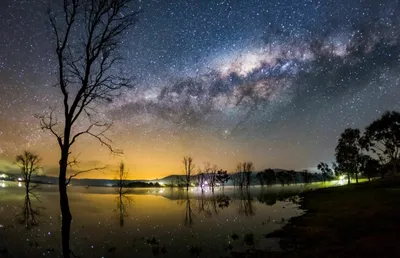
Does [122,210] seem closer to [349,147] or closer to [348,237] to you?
[348,237]

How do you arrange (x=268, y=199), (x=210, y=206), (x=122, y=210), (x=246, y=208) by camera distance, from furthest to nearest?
1. (x=268, y=199)
2. (x=210, y=206)
3. (x=246, y=208)
4. (x=122, y=210)

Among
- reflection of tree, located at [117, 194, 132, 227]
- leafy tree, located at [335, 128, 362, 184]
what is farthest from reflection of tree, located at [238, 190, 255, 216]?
leafy tree, located at [335, 128, 362, 184]

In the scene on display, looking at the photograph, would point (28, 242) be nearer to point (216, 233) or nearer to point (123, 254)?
point (123, 254)

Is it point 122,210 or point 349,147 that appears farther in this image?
point 349,147

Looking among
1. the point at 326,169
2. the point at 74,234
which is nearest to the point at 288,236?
the point at 74,234

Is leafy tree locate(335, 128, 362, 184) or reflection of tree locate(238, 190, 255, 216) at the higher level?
leafy tree locate(335, 128, 362, 184)

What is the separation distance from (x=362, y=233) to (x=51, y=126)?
1967 cm

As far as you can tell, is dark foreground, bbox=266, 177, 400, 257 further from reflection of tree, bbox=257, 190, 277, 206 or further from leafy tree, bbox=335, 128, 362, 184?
leafy tree, bbox=335, 128, 362, 184

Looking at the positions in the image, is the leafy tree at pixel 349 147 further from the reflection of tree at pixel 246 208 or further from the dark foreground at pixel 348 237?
the dark foreground at pixel 348 237

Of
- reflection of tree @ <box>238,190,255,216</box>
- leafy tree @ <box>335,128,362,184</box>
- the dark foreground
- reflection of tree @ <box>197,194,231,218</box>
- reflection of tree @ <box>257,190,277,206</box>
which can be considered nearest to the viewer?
the dark foreground

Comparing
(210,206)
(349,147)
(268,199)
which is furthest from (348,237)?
(349,147)

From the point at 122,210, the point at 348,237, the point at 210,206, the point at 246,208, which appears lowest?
the point at 210,206

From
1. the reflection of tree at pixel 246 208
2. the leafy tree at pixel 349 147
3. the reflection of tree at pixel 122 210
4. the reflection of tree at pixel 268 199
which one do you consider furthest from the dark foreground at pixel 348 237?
the leafy tree at pixel 349 147

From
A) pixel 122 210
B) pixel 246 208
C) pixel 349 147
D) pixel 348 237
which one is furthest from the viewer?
Result: pixel 349 147
